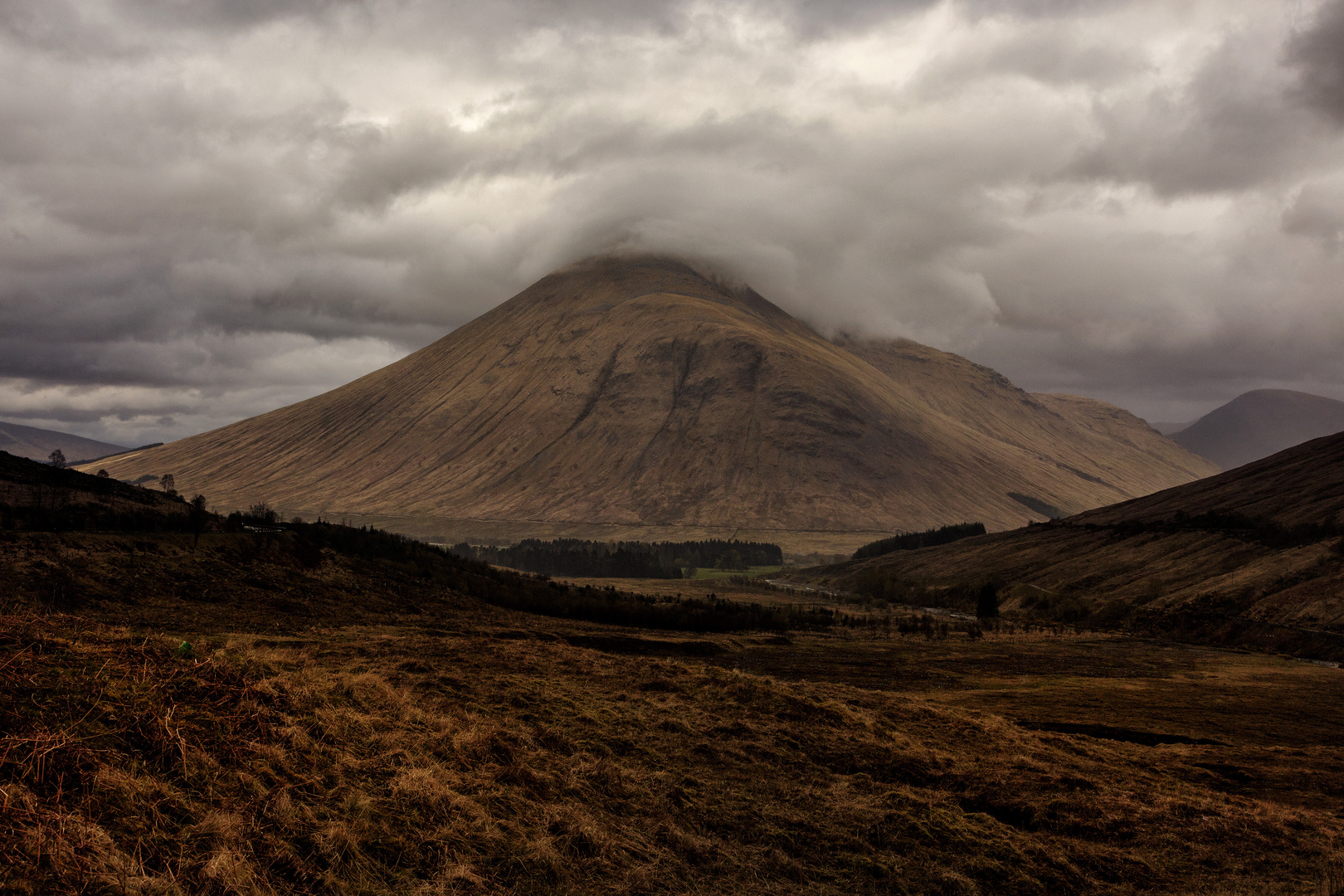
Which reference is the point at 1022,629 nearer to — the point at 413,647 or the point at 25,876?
the point at 413,647

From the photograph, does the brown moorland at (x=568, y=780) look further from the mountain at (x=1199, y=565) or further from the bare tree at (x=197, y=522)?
the mountain at (x=1199, y=565)

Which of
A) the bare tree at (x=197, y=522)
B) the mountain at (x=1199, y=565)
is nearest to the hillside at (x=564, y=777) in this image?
the bare tree at (x=197, y=522)

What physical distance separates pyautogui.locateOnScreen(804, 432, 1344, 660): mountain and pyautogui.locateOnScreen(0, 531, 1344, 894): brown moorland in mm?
53744

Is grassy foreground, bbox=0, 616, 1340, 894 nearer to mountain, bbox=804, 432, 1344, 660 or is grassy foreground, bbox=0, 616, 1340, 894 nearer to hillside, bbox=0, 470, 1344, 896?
hillside, bbox=0, 470, 1344, 896

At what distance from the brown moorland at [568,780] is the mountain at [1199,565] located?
53.7 meters

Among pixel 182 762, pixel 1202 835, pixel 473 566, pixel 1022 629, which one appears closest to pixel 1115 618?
pixel 1022 629

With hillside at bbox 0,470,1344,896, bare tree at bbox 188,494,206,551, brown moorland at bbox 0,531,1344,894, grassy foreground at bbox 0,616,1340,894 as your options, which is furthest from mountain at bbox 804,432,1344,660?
bare tree at bbox 188,494,206,551

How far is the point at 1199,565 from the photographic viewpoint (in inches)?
4218

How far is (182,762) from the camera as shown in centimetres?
1473

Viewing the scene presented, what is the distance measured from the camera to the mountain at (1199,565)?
281ft

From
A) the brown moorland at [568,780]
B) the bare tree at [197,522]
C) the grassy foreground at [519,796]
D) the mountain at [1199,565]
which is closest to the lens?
the grassy foreground at [519,796]

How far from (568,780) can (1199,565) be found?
112m

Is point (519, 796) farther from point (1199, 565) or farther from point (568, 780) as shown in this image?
point (1199, 565)

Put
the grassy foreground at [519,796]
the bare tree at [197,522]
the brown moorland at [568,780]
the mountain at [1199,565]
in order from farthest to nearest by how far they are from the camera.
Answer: the mountain at [1199,565]
the bare tree at [197,522]
the brown moorland at [568,780]
the grassy foreground at [519,796]
